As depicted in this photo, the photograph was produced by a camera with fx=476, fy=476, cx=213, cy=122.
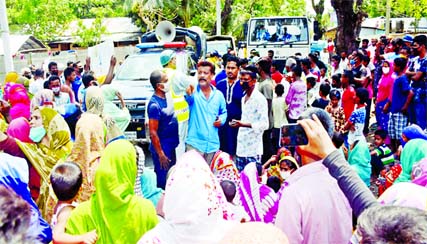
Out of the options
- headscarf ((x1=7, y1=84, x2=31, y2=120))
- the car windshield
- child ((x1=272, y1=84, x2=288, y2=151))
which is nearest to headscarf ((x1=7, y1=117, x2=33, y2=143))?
headscarf ((x1=7, y1=84, x2=31, y2=120))

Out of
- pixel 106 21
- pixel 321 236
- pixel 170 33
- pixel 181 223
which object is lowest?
pixel 321 236

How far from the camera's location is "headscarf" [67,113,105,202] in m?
3.80

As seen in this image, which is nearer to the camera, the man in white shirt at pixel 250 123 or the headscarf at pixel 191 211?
the headscarf at pixel 191 211

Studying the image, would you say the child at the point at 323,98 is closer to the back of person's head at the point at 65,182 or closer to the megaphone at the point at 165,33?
the back of person's head at the point at 65,182

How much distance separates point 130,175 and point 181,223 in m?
0.62

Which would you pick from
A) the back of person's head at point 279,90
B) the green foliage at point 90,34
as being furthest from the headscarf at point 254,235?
the green foliage at point 90,34

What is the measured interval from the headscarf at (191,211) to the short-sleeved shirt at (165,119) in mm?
2886

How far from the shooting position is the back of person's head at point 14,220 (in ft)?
5.57

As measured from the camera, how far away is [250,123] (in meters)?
5.41

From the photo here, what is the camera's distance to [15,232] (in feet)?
5.63

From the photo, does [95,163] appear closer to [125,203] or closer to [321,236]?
[125,203]

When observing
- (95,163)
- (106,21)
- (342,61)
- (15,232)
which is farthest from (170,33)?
(106,21)

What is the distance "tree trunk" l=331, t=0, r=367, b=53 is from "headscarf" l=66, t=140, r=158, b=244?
15.4 metres

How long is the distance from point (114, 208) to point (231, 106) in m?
3.64
